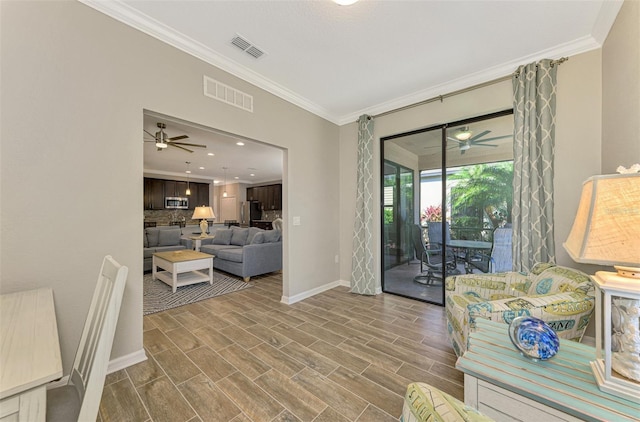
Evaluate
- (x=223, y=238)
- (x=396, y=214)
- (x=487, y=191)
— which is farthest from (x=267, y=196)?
(x=487, y=191)

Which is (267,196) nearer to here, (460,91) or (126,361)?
(460,91)

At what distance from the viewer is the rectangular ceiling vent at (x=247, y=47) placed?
87.7 inches

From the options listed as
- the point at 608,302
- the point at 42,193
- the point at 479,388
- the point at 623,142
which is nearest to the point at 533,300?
the point at 608,302

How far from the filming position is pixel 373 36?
219 centimetres

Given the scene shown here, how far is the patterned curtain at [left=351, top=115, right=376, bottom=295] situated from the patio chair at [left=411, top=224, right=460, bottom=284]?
0.68 meters

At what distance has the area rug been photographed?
3.23 meters

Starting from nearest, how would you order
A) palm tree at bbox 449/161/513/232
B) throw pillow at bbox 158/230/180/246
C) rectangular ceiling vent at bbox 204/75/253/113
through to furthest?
rectangular ceiling vent at bbox 204/75/253/113 < palm tree at bbox 449/161/513/232 < throw pillow at bbox 158/230/180/246

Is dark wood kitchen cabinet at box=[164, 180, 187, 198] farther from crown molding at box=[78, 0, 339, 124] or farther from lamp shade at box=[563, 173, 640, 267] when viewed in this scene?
lamp shade at box=[563, 173, 640, 267]

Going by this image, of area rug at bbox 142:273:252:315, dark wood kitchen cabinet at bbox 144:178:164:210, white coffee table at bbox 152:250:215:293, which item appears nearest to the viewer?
area rug at bbox 142:273:252:315

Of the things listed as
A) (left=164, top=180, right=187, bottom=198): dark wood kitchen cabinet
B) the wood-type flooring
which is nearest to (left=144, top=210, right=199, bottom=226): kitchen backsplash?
(left=164, top=180, right=187, bottom=198): dark wood kitchen cabinet

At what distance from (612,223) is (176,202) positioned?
10.2 meters

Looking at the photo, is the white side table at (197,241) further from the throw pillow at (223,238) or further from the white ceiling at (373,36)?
the white ceiling at (373,36)

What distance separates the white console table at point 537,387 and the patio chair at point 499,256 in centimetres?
201

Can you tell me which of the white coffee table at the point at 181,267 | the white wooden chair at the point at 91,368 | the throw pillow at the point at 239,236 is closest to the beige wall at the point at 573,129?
the white wooden chair at the point at 91,368
